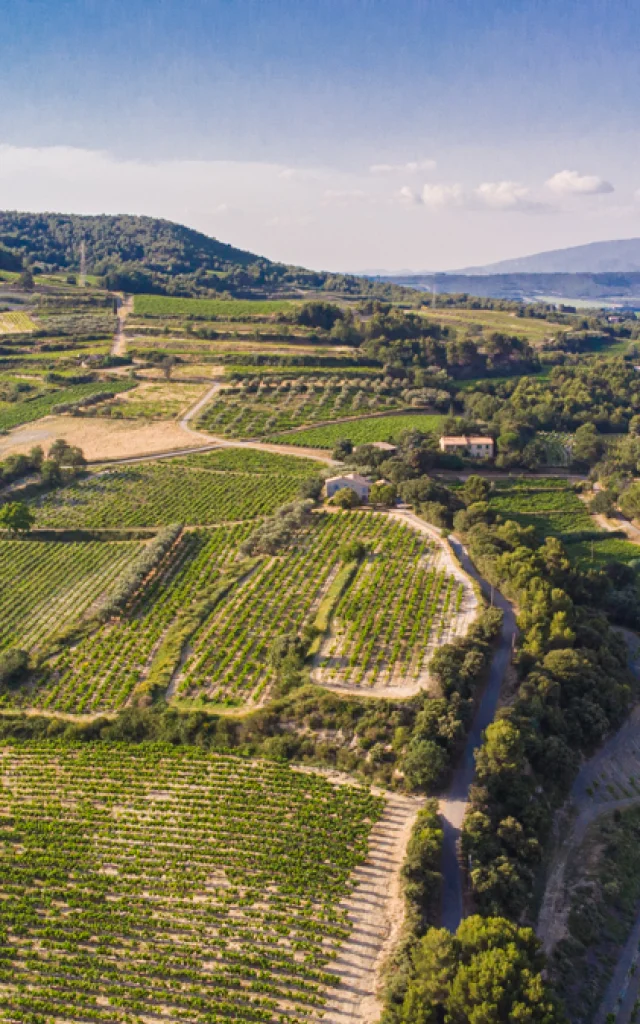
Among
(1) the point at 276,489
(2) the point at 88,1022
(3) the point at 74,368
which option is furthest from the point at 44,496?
(2) the point at 88,1022


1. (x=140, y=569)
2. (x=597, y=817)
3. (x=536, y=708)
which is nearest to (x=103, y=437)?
(x=140, y=569)

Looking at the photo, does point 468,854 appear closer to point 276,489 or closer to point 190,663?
point 190,663

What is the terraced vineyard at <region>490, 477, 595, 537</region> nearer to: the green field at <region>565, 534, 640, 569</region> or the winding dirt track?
the green field at <region>565, 534, 640, 569</region>

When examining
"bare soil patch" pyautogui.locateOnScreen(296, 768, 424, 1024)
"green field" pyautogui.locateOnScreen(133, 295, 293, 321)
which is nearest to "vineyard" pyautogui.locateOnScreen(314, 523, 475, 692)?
"bare soil patch" pyautogui.locateOnScreen(296, 768, 424, 1024)

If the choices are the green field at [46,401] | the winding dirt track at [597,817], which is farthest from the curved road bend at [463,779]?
the green field at [46,401]

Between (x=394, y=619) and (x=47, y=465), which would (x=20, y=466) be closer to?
(x=47, y=465)
